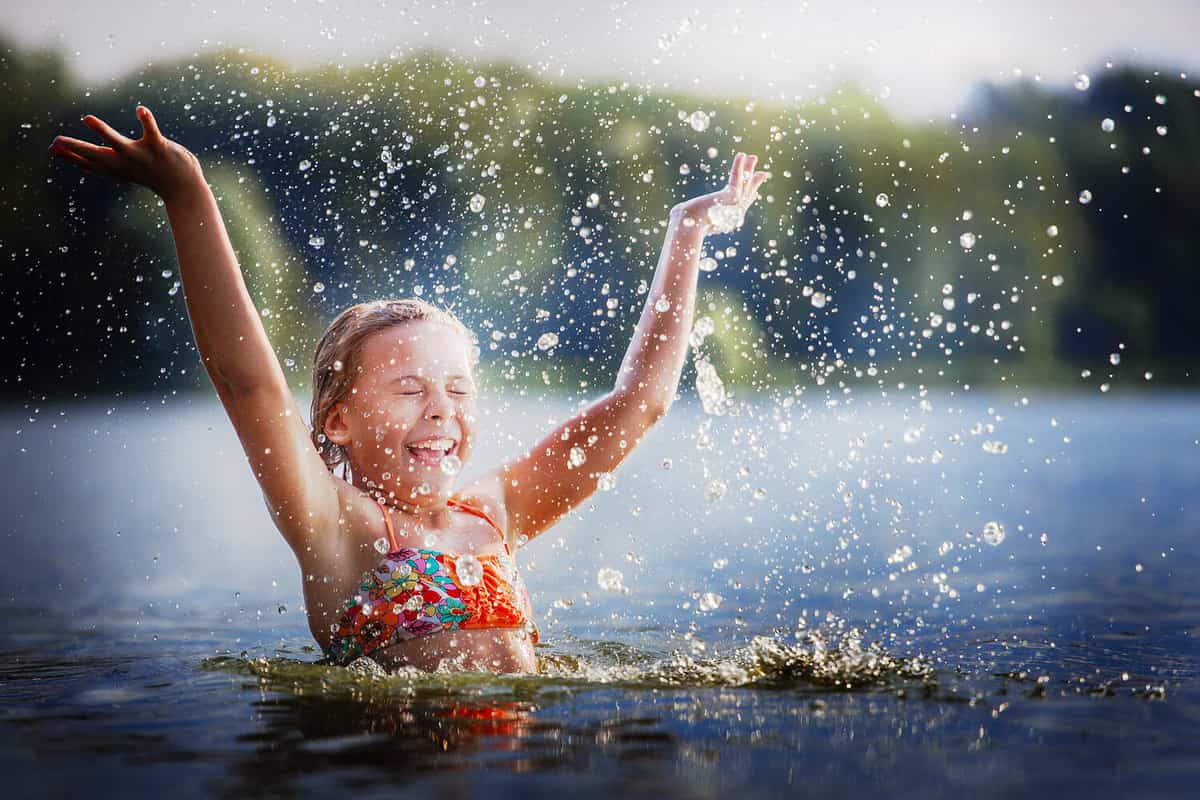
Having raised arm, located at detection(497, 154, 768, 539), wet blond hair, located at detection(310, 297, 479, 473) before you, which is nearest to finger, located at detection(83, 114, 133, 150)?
wet blond hair, located at detection(310, 297, 479, 473)

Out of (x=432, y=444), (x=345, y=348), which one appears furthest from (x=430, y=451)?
(x=345, y=348)

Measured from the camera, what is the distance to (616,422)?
4.41m

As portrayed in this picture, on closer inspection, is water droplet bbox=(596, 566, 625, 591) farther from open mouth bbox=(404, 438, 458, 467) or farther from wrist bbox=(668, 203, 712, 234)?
open mouth bbox=(404, 438, 458, 467)

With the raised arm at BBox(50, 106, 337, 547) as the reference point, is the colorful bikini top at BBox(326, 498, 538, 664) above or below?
below

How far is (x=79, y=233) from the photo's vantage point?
Answer: 2094 cm

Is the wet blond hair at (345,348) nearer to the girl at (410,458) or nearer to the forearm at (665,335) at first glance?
the girl at (410,458)

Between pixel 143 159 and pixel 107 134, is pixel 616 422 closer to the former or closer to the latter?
pixel 143 159

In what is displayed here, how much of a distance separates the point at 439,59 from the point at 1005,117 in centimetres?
1045

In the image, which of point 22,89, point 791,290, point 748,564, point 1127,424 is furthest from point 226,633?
point 791,290

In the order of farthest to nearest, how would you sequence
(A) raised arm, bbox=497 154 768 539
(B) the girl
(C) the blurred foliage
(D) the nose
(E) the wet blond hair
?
(C) the blurred foliage < (A) raised arm, bbox=497 154 768 539 < (E) the wet blond hair < (D) the nose < (B) the girl

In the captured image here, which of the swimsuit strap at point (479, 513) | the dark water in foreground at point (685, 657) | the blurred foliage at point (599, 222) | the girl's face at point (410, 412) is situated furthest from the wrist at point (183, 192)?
the blurred foliage at point (599, 222)

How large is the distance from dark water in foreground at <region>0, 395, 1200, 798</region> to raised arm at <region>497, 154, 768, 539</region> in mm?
513

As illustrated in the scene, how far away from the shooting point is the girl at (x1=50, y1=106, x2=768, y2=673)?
3494 mm

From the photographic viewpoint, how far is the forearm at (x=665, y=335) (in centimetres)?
445
